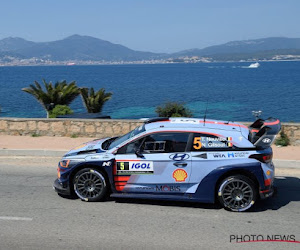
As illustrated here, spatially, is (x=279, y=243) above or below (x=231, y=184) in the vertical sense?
below

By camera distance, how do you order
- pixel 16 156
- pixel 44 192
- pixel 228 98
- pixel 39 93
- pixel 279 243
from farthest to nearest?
pixel 228 98, pixel 39 93, pixel 16 156, pixel 44 192, pixel 279 243

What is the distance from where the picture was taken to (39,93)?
2345 cm

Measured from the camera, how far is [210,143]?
8.13 m

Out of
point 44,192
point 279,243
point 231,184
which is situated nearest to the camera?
point 279,243

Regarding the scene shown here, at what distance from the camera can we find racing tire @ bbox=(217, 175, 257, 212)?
26.0 feet

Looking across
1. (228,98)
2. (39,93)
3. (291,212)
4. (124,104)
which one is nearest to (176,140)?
(291,212)

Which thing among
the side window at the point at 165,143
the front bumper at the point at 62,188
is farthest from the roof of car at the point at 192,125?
the front bumper at the point at 62,188

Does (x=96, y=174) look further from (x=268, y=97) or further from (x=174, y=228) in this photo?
(x=268, y=97)

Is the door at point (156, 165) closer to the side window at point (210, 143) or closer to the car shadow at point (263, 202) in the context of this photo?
the side window at point (210, 143)

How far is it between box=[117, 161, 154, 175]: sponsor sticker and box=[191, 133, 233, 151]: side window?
87cm

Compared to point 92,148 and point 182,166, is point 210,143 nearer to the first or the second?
point 182,166

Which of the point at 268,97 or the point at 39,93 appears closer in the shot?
the point at 39,93

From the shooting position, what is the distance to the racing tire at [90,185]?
833 centimetres

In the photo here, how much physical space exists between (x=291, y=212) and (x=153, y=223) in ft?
8.53
